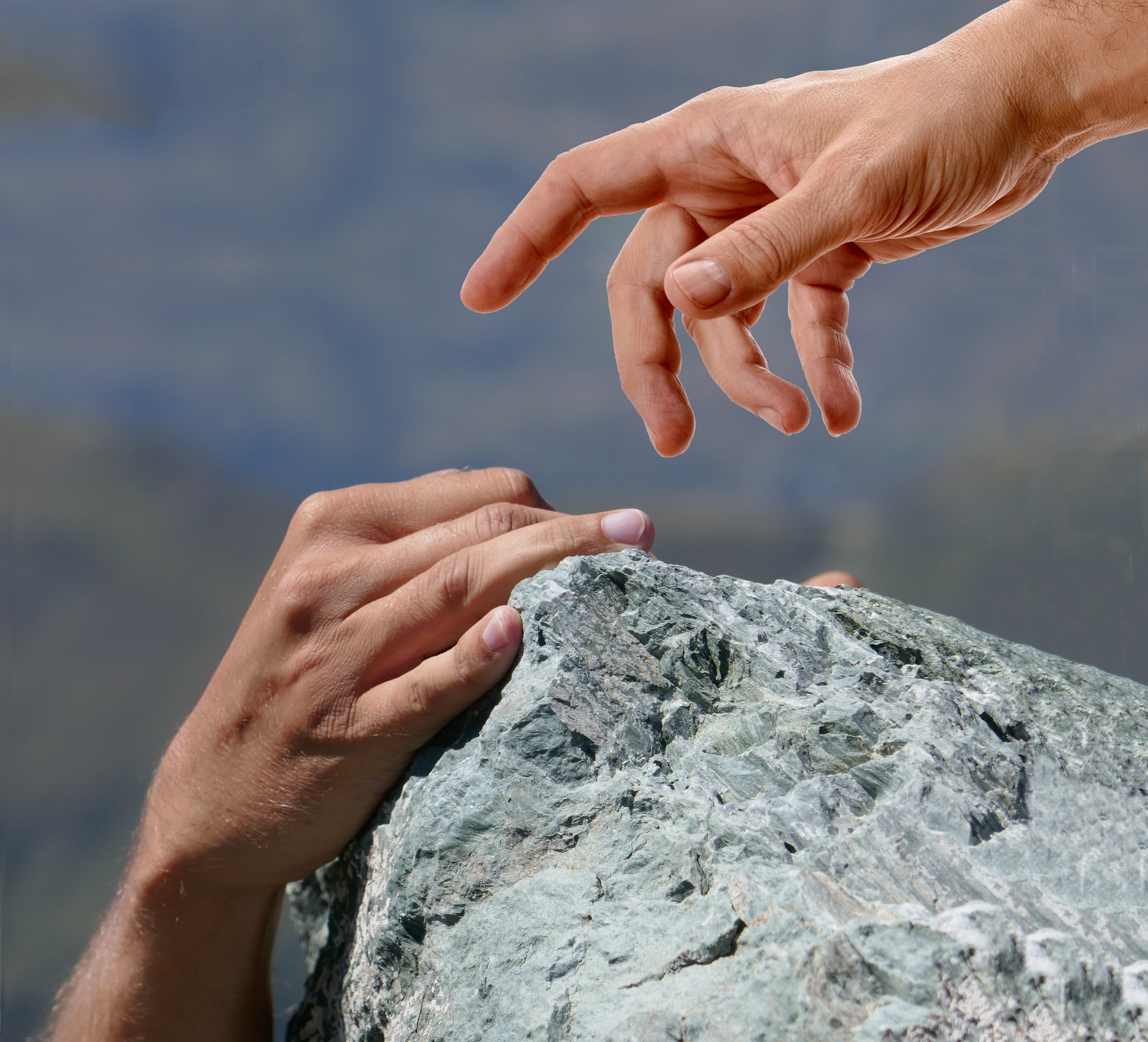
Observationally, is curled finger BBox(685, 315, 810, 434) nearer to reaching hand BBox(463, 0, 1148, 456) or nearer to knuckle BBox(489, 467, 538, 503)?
reaching hand BBox(463, 0, 1148, 456)

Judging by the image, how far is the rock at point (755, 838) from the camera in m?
0.43

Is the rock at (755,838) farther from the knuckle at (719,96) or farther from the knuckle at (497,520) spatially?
the knuckle at (719,96)

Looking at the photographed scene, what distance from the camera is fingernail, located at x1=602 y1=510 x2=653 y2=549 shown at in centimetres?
78

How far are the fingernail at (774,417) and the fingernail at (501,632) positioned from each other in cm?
56

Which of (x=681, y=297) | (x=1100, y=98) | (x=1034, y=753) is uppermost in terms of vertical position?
(x=1100, y=98)

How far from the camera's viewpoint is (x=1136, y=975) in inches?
16.9

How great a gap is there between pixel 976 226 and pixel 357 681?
0.98 m

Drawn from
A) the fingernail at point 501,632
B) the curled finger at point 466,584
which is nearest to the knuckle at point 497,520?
the curled finger at point 466,584

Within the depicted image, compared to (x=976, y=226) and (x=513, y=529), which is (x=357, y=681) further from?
(x=976, y=226)

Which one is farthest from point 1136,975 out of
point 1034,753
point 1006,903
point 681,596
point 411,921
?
point 411,921

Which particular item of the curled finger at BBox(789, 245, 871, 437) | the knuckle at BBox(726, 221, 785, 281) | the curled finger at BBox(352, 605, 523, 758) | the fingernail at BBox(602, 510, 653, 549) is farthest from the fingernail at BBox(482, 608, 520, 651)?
the curled finger at BBox(789, 245, 871, 437)

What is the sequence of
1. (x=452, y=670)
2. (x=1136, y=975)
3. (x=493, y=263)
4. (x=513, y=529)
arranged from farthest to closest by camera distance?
(x=493, y=263) → (x=513, y=529) → (x=452, y=670) → (x=1136, y=975)

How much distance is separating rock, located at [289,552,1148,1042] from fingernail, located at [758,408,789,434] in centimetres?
35

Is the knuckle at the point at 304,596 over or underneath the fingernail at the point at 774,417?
underneath
